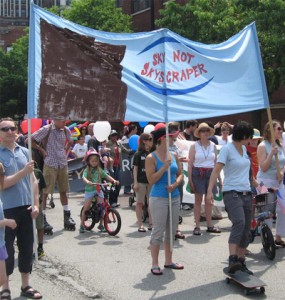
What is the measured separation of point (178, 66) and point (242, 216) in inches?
82.0

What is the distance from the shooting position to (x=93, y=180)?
30.8ft

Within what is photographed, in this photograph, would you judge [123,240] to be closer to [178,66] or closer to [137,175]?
[137,175]

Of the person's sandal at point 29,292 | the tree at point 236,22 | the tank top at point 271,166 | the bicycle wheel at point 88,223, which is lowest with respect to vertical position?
the person's sandal at point 29,292

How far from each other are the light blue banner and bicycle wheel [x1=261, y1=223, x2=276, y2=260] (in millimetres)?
1648

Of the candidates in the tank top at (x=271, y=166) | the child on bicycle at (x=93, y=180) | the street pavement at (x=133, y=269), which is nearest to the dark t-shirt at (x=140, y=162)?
the child on bicycle at (x=93, y=180)

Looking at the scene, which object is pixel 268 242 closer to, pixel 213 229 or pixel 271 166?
pixel 271 166

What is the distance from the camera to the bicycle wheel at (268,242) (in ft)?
23.5

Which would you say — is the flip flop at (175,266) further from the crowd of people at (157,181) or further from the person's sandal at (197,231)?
the person's sandal at (197,231)

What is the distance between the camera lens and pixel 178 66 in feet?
22.9

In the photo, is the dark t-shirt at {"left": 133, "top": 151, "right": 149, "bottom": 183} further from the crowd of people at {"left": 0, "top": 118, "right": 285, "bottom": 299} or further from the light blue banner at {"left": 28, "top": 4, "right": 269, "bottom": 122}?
the light blue banner at {"left": 28, "top": 4, "right": 269, "bottom": 122}

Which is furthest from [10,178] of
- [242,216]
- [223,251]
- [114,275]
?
[223,251]

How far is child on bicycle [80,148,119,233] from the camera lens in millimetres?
9291

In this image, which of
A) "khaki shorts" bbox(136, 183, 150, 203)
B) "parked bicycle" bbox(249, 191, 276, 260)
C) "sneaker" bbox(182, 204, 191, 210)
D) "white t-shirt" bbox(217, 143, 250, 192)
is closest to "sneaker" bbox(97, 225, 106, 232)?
"khaki shorts" bbox(136, 183, 150, 203)

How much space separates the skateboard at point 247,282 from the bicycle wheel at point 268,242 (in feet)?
4.07
